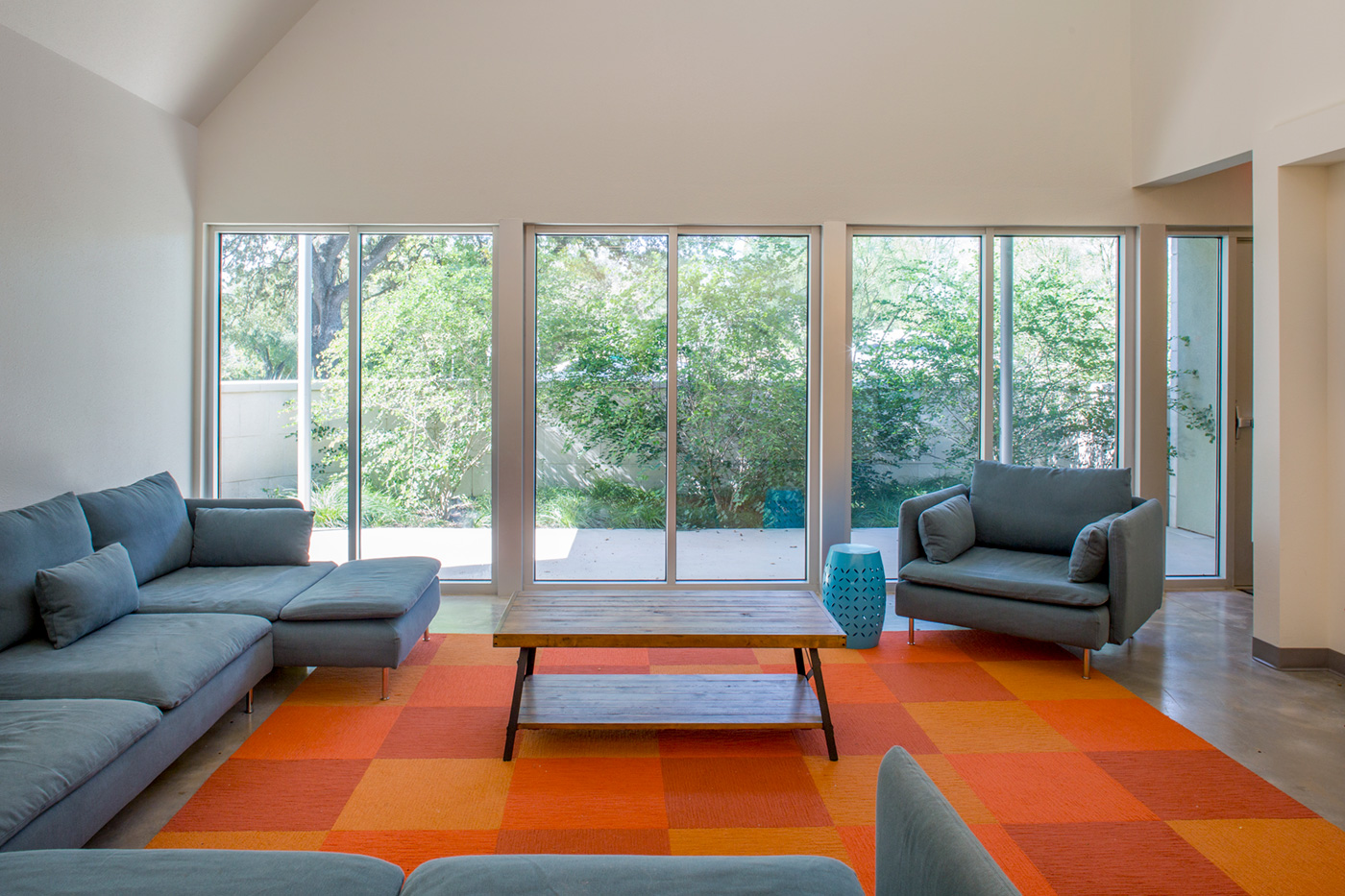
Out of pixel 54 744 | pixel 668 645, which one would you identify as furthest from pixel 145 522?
pixel 668 645

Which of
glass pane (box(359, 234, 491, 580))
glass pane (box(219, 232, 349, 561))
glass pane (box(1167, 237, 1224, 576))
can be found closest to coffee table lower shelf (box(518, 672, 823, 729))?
glass pane (box(359, 234, 491, 580))

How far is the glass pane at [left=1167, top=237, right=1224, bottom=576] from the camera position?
529 centimetres

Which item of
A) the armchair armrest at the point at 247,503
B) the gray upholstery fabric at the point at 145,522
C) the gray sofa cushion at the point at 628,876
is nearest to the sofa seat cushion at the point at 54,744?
the gray sofa cushion at the point at 628,876

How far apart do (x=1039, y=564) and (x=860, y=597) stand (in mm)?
926

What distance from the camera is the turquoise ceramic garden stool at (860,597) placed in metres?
4.20

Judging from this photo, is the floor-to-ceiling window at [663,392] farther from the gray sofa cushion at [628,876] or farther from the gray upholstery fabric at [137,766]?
the gray sofa cushion at [628,876]

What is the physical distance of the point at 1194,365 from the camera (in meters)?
5.30

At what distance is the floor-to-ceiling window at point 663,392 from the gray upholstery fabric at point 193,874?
357cm

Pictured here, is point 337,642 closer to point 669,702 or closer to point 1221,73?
point 669,702

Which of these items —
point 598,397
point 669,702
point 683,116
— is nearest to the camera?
point 669,702

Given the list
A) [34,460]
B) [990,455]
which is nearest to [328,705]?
[34,460]

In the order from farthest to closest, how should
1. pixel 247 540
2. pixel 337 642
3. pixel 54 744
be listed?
pixel 247 540
pixel 337 642
pixel 54 744

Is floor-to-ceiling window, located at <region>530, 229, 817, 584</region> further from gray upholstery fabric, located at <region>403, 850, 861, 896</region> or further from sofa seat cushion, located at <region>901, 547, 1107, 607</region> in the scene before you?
gray upholstery fabric, located at <region>403, 850, 861, 896</region>

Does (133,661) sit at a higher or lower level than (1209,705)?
higher
